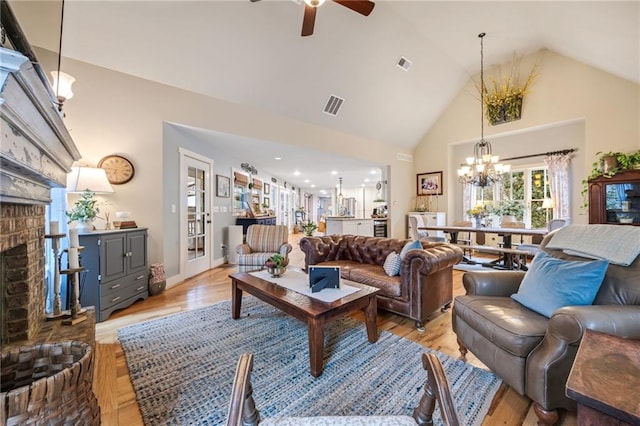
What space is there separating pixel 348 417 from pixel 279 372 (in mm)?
1132

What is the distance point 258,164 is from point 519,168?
6.33m

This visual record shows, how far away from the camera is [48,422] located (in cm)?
90

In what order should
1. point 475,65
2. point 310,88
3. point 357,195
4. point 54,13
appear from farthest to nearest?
point 357,195, point 475,65, point 310,88, point 54,13

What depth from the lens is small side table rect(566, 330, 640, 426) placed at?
647 millimetres

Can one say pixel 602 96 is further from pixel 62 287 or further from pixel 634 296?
pixel 62 287

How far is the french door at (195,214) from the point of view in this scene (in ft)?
13.5

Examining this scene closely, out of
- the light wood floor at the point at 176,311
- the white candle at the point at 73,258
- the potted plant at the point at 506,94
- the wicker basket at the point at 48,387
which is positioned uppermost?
the potted plant at the point at 506,94

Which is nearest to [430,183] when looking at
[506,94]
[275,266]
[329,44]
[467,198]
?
[467,198]

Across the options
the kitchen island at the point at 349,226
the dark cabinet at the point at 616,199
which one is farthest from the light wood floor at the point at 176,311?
the dark cabinet at the point at 616,199

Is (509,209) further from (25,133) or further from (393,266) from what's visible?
(25,133)

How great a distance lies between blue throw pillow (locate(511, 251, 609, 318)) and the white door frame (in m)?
4.19

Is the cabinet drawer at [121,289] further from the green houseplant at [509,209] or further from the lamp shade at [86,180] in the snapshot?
the green houseplant at [509,209]

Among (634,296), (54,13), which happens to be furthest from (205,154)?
(634,296)

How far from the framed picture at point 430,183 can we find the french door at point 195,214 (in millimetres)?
5454
